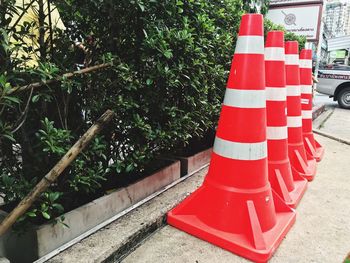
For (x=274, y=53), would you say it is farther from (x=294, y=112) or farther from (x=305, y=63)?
(x=305, y=63)

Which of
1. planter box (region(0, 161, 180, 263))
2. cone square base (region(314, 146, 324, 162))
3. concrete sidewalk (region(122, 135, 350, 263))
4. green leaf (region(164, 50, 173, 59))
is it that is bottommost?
concrete sidewalk (region(122, 135, 350, 263))

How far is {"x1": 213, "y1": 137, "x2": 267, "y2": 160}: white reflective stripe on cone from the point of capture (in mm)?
1977

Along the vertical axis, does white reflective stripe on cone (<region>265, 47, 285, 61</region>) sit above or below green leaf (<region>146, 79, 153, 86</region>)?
above

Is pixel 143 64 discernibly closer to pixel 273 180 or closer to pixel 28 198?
pixel 28 198

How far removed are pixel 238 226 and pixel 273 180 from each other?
2.40ft

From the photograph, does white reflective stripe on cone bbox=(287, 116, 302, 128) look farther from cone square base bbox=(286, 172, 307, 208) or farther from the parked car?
the parked car

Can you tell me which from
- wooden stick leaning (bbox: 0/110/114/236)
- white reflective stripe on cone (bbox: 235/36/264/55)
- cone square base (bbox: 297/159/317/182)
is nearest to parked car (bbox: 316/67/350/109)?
cone square base (bbox: 297/159/317/182)

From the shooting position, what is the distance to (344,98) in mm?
10516

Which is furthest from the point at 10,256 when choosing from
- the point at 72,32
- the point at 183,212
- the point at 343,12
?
the point at 343,12

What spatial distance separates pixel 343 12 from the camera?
54.2 meters

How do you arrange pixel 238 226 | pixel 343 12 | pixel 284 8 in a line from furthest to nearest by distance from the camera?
pixel 343 12
pixel 284 8
pixel 238 226

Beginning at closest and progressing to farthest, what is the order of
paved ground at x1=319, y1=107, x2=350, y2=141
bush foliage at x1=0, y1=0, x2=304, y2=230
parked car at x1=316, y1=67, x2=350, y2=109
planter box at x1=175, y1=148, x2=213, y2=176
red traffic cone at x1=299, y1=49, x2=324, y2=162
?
bush foliage at x1=0, y1=0, x2=304, y2=230 → planter box at x1=175, y1=148, x2=213, y2=176 → red traffic cone at x1=299, y1=49, x2=324, y2=162 → paved ground at x1=319, y1=107, x2=350, y2=141 → parked car at x1=316, y1=67, x2=350, y2=109

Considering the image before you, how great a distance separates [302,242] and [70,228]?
1522 mm

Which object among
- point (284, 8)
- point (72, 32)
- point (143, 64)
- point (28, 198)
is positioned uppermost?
point (284, 8)
